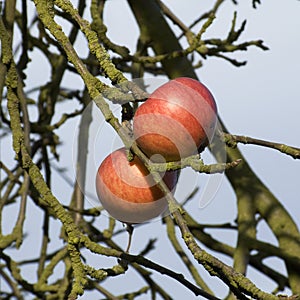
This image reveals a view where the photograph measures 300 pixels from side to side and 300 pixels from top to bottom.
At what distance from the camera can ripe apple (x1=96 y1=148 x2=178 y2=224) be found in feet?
3.24

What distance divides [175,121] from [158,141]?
4cm

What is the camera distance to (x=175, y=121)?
94 cm

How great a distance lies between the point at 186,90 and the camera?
0.96m

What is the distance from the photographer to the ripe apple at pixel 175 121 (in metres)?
0.92

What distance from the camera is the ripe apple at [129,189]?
0.99 m

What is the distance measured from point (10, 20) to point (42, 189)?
1.74ft

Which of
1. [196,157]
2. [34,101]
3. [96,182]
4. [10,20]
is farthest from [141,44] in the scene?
[196,157]

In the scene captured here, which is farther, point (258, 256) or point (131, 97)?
point (258, 256)

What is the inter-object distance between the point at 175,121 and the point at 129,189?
0.42 ft

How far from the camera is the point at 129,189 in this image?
39.8 inches

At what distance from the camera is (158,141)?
92 cm

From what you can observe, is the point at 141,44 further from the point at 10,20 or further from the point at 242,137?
the point at 242,137

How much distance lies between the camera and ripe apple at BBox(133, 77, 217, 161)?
36.3 inches

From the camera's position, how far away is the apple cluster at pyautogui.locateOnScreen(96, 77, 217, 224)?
36.5 inches
